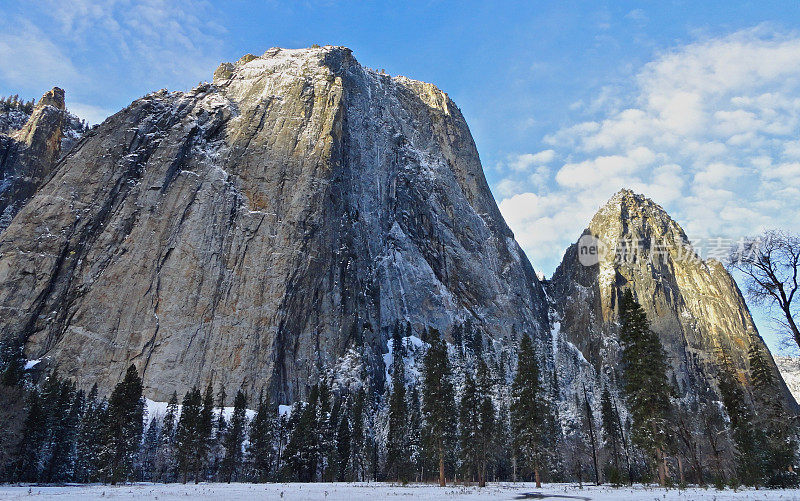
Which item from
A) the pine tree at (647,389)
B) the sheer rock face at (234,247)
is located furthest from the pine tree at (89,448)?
the pine tree at (647,389)

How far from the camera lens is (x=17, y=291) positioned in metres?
105

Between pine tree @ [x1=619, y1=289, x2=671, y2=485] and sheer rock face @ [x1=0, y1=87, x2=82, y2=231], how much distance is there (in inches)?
6093

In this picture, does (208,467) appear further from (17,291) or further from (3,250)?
(3,250)

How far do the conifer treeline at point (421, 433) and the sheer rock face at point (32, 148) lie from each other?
236ft

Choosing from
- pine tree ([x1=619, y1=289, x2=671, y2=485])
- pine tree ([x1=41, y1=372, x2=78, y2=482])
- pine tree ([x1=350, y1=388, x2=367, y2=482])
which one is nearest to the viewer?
pine tree ([x1=619, y1=289, x2=671, y2=485])

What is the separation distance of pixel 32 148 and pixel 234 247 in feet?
294

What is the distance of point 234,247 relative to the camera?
118m

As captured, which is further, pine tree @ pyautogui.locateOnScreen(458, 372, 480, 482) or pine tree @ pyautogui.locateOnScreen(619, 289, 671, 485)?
pine tree @ pyautogui.locateOnScreen(458, 372, 480, 482)

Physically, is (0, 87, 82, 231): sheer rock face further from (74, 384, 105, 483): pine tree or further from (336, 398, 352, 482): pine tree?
(336, 398, 352, 482): pine tree

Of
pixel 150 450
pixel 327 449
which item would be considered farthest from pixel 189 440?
pixel 150 450

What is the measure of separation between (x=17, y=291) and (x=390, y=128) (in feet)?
375

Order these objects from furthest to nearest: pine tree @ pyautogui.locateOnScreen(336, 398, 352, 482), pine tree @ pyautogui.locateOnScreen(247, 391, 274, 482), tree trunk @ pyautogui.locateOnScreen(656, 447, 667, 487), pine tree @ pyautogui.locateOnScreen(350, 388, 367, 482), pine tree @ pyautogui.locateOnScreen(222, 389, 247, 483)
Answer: pine tree @ pyautogui.locateOnScreen(350, 388, 367, 482) → pine tree @ pyautogui.locateOnScreen(336, 398, 352, 482) → pine tree @ pyautogui.locateOnScreen(247, 391, 274, 482) → pine tree @ pyautogui.locateOnScreen(222, 389, 247, 483) → tree trunk @ pyautogui.locateOnScreen(656, 447, 667, 487)

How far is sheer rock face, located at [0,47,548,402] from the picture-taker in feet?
343

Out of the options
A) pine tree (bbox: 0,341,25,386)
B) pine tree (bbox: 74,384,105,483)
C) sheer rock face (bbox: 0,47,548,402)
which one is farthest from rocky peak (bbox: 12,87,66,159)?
pine tree (bbox: 74,384,105,483)
